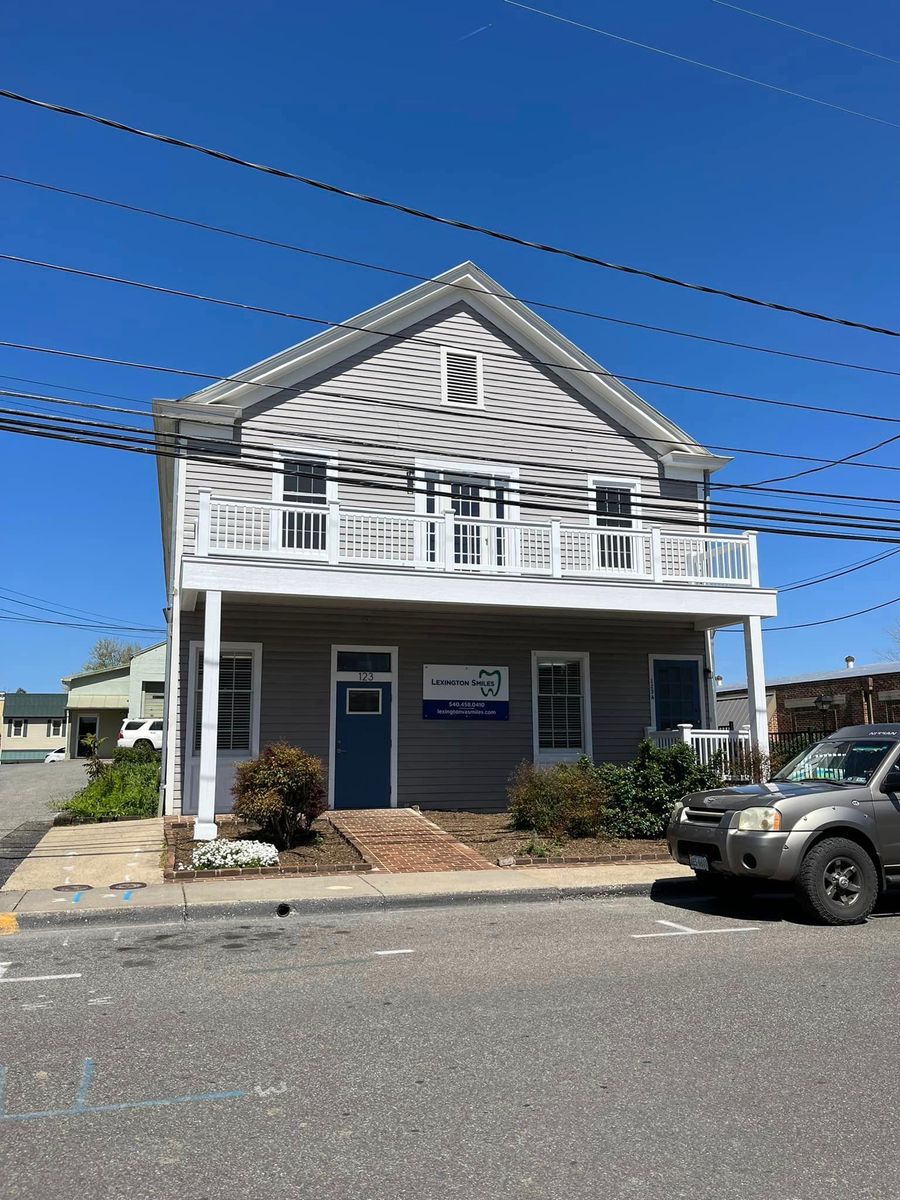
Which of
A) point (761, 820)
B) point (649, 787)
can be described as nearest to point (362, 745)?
point (649, 787)

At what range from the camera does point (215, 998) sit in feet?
19.8

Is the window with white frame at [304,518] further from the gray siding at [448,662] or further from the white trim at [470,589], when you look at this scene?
the white trim at [470,589]

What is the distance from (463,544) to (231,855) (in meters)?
7.23

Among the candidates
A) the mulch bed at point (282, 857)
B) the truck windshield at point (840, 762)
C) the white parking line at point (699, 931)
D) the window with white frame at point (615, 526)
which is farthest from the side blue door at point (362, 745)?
the white parking line at point (699, 931)

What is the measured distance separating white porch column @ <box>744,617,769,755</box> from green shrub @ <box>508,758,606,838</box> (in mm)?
3476

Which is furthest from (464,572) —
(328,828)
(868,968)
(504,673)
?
(868,968)

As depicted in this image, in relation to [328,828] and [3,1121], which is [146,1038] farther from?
[328,828]

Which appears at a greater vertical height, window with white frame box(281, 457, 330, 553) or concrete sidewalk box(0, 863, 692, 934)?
window with white frame box(281, 457, 330, 553)

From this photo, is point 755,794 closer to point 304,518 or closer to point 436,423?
point 304,518

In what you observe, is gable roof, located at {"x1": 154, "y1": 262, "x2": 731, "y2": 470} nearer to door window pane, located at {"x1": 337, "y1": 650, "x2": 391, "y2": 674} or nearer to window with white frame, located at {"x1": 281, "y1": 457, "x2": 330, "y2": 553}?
window with white frame, located at {"x1": 281, "y1": 457, "x2": 330, "y2": 553}

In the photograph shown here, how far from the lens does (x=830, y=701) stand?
2917 cm

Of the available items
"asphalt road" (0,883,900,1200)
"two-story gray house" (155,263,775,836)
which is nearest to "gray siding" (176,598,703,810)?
"two-story gray house" (155,263,775,836)

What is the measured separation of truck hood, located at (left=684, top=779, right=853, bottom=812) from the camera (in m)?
8.73

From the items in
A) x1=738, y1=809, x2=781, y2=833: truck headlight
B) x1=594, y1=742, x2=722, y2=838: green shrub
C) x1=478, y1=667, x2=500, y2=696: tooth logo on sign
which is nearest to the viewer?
x1=738, y1=809, x2=781, y2=833: truck headlight
